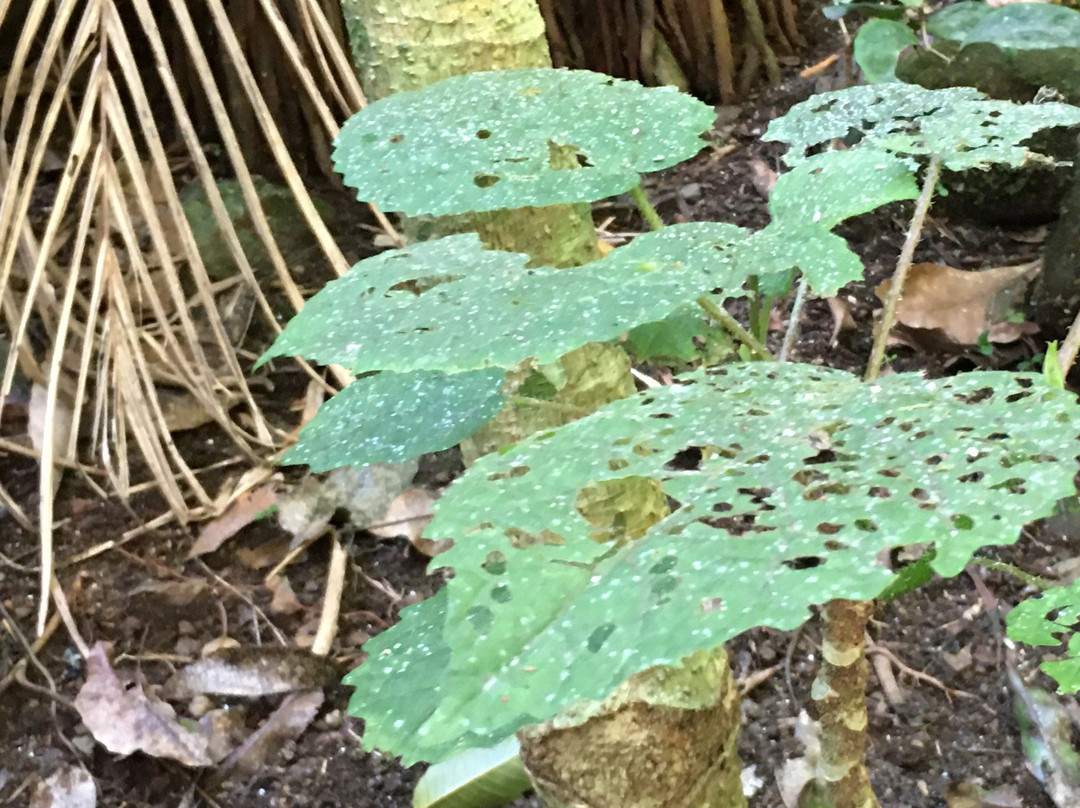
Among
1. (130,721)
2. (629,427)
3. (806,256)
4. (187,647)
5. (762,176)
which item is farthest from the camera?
(762,176)

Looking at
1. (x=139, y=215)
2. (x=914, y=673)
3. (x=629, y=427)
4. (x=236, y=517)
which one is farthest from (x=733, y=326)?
(x=139, y=215)

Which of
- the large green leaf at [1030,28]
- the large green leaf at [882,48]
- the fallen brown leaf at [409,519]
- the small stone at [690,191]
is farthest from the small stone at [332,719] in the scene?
the large green leaf at [1030,28]

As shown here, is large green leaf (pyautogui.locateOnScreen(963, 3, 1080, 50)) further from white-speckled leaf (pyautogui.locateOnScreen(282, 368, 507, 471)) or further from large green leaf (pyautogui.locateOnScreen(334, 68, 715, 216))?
white-speckled leaf (pyautogui.locateOnScreen(282, 368, 507, 471))

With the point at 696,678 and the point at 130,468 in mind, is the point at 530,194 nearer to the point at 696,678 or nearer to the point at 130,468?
the point at 696,678

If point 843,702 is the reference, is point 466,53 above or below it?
above

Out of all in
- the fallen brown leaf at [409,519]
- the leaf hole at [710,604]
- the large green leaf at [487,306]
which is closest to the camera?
the leaf hole at [710,604]

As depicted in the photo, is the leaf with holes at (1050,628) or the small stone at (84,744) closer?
the leaf with holes at (1050,628)

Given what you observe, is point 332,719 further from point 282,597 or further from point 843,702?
point 843,702

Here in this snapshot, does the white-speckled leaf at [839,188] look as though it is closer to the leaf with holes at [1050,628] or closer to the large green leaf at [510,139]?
the large green leaf at [510,139]
